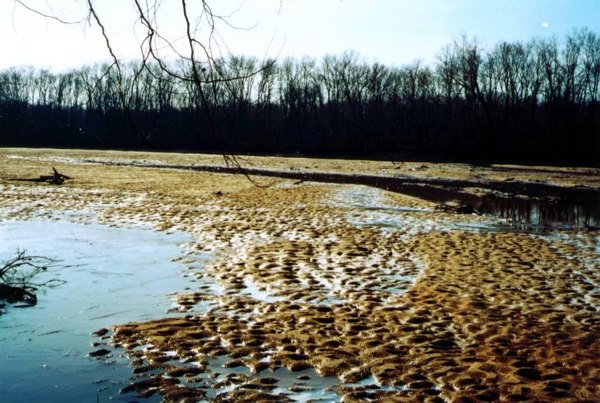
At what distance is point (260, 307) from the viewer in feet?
22.8

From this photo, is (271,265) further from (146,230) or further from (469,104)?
(469,104)

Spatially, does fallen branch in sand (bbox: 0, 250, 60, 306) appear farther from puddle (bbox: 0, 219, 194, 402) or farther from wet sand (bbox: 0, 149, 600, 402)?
wet sand (bbox: 0, 149, 600, 402)

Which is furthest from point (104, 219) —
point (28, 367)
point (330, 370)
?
point (330, 370)

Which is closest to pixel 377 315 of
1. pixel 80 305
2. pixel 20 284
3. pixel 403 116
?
pixel 80 305

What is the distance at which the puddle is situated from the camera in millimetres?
4602

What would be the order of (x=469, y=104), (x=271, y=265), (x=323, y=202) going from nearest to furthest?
(x=271, y=265), (x=323, y=202), (x=469, y=104)

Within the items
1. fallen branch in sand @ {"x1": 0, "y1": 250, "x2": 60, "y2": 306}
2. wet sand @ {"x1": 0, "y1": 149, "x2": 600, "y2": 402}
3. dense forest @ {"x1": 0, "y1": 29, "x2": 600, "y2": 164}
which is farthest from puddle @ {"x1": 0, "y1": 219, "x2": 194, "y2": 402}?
dense forest @ {"x1": 0, "y1": 29, "x2": 600, "y2": 164}

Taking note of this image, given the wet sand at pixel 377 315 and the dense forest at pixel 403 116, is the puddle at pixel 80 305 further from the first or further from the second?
the dense forest at pixel 403 116

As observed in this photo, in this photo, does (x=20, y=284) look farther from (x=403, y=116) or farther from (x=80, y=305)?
(x=403, y=116)

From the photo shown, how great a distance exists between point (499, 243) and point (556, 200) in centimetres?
1288

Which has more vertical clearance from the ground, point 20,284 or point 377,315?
point 20,284

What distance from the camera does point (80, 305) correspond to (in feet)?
22.5

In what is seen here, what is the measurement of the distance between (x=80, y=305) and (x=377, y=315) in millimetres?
4088

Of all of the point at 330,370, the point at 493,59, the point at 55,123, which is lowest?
the point at 330,370
